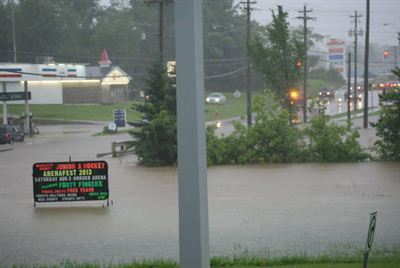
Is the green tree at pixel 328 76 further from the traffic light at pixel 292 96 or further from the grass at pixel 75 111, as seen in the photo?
the grass at pixel 75 111

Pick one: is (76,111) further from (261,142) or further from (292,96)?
(292,96)

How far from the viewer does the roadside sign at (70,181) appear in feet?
50.8

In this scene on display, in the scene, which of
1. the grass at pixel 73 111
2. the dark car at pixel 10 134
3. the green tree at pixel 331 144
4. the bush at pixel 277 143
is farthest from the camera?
the dark car at pixel 10 134

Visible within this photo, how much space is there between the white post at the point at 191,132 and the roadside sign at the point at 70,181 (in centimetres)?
972

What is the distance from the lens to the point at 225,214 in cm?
1478

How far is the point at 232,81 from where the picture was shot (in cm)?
4856

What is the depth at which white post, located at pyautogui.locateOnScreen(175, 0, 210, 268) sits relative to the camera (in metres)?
5.70

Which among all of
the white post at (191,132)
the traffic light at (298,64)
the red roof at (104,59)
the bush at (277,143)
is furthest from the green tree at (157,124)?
the white post at (191,132)

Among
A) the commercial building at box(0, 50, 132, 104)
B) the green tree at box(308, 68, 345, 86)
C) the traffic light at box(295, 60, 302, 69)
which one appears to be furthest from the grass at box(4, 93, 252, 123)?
the green tree at box(308, 68, 345, 86)

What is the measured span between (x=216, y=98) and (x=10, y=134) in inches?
822

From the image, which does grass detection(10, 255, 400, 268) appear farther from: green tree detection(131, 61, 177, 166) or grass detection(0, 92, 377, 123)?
green tree detection(131, 61, 177, 166)

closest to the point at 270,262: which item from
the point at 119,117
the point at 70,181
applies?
the point at 70,181

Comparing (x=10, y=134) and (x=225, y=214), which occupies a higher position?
(x=10, y=134)

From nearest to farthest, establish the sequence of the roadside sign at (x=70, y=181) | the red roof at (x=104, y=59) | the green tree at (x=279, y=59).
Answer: the roadside sign at (x=70, y=181), the red roof at (x=104, y=59), the green tree at (x=279, y=59)
